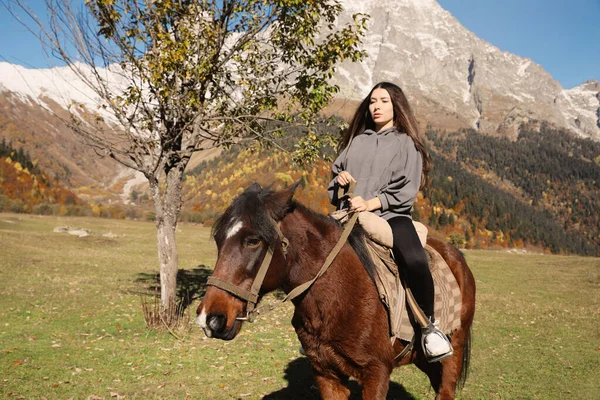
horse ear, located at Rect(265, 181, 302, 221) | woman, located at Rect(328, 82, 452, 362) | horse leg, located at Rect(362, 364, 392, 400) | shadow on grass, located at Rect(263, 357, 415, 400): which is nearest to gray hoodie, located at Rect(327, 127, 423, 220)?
woman, located at Rect(328, 82, 452, 362)

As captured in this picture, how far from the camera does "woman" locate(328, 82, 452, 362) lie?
3.60 meters

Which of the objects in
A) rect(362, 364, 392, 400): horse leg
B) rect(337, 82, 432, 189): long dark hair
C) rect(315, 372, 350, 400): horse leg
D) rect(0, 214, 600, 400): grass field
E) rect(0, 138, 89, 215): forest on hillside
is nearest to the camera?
rect(362, 364, 392, 400): horse leg

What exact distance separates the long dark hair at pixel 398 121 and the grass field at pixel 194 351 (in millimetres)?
4934

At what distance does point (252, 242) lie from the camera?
9.42 ft

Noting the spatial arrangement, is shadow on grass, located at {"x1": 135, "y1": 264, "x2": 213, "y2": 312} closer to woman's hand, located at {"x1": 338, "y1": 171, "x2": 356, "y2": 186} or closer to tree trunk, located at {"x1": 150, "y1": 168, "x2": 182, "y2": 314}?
tree trunk, located at {"x1": 150, "y1": 168, "x2": 182, "y2": 314}

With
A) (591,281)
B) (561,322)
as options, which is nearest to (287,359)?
(561,322)

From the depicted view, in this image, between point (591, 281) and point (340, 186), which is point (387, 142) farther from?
point (591, 281)

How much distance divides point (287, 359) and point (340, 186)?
259 inches

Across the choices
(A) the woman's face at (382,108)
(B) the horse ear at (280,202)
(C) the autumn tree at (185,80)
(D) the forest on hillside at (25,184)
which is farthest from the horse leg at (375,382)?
(D) the forest on hillside at (25,184)

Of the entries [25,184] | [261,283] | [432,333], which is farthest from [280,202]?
[25,184]

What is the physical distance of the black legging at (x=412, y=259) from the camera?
11.9 feet

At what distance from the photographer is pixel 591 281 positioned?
2716 cm

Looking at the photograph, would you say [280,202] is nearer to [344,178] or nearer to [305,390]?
[344,178]

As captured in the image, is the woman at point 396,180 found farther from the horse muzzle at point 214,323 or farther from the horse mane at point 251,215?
the horse muzzle at point 214,323
